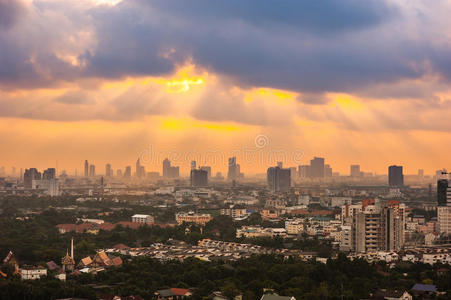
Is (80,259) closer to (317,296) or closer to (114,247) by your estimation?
(114,247)

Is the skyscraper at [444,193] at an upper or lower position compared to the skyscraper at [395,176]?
lower

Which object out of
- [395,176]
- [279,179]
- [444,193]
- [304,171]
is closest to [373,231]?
[444,193]

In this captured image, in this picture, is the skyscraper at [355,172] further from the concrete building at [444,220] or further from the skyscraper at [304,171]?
the concrete building at [444,220]

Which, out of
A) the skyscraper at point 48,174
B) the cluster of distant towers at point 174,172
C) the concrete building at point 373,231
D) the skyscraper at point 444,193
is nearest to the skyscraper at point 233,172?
the cluster of distant towers at point 174,172

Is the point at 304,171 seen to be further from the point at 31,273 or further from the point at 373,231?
the point at 31,273

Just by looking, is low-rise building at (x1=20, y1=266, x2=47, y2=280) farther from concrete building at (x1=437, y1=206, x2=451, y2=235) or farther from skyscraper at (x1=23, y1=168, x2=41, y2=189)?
skyscraper at (x1=23, y1=168, x2=41, y2=189)

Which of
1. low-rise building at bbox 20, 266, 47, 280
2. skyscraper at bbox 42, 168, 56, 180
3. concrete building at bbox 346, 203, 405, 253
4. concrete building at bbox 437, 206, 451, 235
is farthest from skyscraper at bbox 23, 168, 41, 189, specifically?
low-rise building at bbox 20, 266, 47, 280
